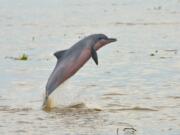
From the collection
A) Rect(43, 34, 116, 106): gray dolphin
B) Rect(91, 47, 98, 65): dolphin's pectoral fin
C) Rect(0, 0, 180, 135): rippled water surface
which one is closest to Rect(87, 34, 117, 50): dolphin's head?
Rect(43, 34, 116, 106): gray dolphin

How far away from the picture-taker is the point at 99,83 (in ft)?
52.8

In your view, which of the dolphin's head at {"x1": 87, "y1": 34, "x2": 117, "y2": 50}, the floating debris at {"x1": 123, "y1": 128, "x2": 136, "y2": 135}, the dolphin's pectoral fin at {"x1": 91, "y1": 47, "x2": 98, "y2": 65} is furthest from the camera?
the dolphin's head at {"x1": 87, "y1": 34, "x2": 117, "y2": 50}

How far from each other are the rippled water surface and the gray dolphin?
341 mm

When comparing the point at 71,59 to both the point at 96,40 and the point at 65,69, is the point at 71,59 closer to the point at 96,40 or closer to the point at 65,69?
the point at 65,69

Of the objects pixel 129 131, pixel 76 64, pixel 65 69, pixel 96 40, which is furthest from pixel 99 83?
pixel 129 131

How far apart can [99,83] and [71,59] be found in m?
2.96

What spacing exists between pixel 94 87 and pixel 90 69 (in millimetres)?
2946

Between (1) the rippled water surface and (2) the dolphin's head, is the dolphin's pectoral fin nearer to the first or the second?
(2) the dolphin's head

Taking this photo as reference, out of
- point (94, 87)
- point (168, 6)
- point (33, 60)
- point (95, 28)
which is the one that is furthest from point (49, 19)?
point (94, 87)

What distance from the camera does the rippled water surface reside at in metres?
11.9

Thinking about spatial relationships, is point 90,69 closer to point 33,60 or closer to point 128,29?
point 33,60

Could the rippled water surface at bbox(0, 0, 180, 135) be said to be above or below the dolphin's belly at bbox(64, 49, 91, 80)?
below

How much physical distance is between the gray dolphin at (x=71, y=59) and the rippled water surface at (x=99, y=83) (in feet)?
1.12

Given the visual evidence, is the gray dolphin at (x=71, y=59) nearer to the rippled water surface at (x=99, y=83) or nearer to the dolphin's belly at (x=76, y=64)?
the dolphin's belly at (x=76, y=64)
